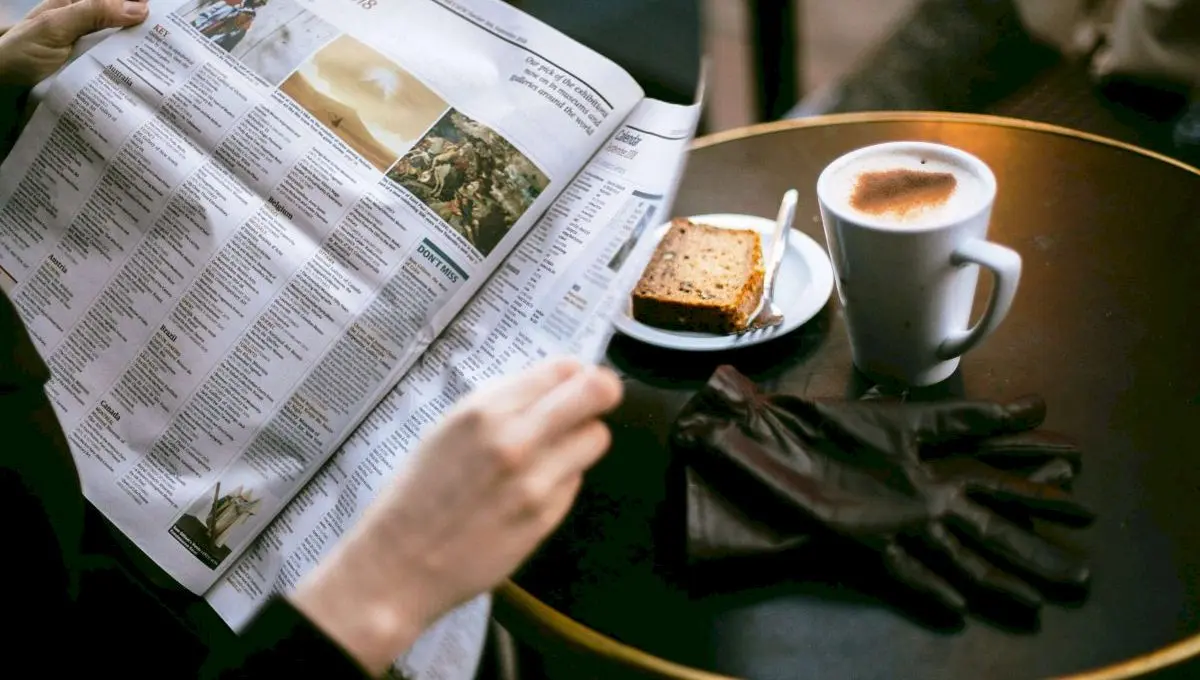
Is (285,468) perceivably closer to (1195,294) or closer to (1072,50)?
(1195,294)

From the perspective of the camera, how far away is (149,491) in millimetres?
609

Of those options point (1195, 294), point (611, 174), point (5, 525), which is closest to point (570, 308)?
point (611, 174)

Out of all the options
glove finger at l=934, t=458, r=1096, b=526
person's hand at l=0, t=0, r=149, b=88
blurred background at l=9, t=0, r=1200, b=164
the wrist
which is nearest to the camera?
the wrist

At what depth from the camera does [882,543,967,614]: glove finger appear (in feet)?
1.70

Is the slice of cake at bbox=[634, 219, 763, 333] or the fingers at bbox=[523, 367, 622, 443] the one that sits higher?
the fingers at bbox=[523, 367, 622, 443]

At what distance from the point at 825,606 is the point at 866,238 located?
22 centimetres

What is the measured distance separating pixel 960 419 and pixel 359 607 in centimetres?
35

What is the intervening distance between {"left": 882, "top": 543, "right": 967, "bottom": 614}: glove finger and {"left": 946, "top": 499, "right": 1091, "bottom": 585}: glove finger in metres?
0.03

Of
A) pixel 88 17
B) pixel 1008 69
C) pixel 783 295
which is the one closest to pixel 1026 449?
pixel 783 295

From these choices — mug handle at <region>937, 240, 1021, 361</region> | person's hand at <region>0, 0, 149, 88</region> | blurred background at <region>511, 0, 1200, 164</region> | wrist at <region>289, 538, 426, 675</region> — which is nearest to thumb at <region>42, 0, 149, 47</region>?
person's hand at <region>0, 0, 149, 88</region>

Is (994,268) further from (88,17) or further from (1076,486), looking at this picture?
(88,17)

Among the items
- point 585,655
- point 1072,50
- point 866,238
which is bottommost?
point 1072,50

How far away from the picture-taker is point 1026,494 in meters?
0.55

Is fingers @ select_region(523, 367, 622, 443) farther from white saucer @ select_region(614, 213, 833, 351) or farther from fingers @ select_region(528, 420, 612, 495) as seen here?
white saucer @ select_region(614, 213, 833, 351)
